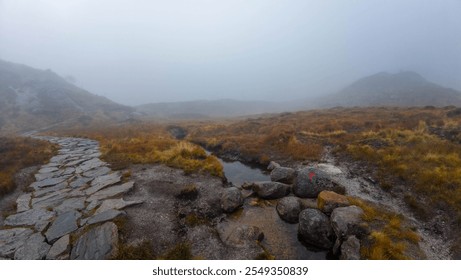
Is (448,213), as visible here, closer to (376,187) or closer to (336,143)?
(376,187)

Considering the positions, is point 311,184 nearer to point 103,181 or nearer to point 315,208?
point 315,208

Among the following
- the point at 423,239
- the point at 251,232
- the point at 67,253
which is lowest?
the point at 423,239

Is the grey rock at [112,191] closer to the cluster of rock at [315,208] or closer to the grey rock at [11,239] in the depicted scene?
the grey rock at [11,239]

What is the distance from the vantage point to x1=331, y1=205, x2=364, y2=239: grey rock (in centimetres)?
752

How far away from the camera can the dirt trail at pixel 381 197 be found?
24.3ft

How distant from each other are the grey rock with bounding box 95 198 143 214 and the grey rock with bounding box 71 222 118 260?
133 cm

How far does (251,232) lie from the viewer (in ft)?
25.8

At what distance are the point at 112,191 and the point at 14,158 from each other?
11.6 meters

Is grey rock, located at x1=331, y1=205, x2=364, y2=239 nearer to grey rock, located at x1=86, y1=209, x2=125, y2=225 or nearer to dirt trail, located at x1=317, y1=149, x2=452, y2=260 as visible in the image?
dirt trail, located at x1=317, y1=149, x2=452, y2=260

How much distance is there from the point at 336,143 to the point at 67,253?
67.4 ft

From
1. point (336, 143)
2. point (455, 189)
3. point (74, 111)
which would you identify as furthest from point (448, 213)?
point (74, 111)

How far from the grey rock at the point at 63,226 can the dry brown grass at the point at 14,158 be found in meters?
5.51

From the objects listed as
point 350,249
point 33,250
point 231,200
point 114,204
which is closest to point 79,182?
point 114,204

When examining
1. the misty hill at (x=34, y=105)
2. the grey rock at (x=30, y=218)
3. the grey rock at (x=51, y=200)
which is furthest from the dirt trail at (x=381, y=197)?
the misty hill at (x=34, y=105)
